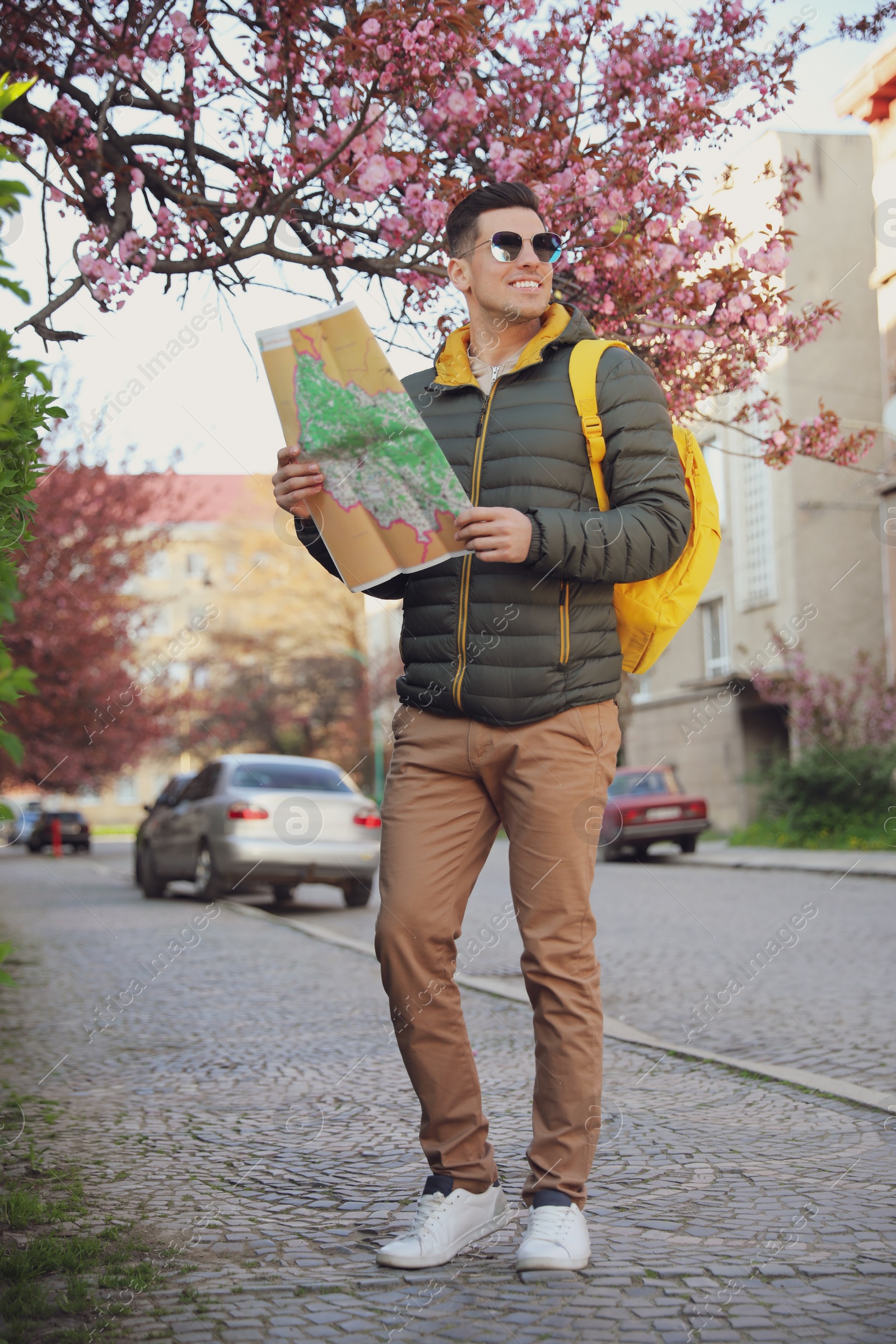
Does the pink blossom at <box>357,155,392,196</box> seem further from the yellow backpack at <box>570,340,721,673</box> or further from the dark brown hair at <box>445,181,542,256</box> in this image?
the yellow backpack at <box>570,340,721,673</box>

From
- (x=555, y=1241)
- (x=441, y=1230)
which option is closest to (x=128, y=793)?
(x=441, y=1230)

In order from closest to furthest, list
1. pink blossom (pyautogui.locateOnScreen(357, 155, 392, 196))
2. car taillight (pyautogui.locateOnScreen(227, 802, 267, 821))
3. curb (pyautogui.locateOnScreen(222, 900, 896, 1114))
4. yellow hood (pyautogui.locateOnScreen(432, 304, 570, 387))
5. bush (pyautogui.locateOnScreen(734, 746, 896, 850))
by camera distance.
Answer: yellow hood (pyautogui.locateOnScreen(432, 304, 570, 387))
curb (pyautogui.locateOnScreen(222, 900, 896, 1114))
pink blossom (pyautogui.locateOnScreen(357, 155, 392, 196))
car taillight (pyautogui.locateOnScreen(227, 802, 267, 821))
bush (pyautogui.locateOnScreen(734, 746, 896, 850))

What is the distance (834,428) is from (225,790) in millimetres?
8378

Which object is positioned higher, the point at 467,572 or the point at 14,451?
the point at 14,451

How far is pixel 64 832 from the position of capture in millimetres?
48500

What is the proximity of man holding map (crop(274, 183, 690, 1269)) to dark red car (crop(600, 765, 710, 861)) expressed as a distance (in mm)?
19232

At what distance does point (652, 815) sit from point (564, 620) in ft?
66.5

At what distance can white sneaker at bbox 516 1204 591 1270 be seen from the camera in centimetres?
290

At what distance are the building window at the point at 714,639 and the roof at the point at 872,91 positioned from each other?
12.3m

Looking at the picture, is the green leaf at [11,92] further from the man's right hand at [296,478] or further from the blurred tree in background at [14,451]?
the man's right hand at [296,478]

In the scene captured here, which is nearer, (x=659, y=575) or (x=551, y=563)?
(x=551, y=563)

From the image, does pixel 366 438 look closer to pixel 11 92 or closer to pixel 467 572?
pixel 467 572

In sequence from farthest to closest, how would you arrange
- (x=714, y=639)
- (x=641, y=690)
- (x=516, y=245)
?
(x=641, y=690), (x=714, y=639), (x=516, y=245)

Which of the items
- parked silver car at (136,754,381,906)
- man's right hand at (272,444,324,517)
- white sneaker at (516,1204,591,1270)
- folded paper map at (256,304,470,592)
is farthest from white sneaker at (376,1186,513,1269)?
parked silver car at (136,754,381,906)
